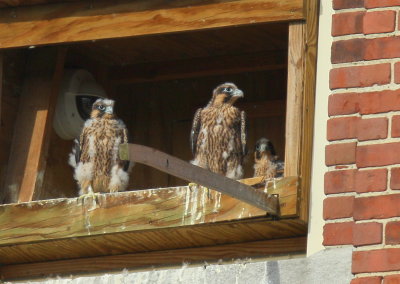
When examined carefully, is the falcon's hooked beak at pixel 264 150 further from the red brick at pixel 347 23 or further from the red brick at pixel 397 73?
the red brick at pixel 397 73

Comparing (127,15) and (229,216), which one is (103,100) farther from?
(229,216)

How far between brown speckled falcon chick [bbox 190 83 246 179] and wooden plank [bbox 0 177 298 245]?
3.70 feet

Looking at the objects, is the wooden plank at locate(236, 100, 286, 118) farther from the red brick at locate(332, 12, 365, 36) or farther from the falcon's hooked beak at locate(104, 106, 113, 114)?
the red brick at locate(332, 12, 365, 36)

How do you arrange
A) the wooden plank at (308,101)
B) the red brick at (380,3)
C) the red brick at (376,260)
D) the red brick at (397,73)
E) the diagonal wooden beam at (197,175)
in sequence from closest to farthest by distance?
1. the diagonal wooden beam at (197,175)
2. the red brick at (376,260)
3. the red brick at (397,73)
4. the red brick at (380,3)
5. the wooden plank at (308,101)

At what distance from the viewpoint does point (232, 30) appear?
29.6 ft

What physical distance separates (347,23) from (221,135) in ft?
4.93

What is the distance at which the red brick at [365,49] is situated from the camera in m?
7.30

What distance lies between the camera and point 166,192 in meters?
7.71

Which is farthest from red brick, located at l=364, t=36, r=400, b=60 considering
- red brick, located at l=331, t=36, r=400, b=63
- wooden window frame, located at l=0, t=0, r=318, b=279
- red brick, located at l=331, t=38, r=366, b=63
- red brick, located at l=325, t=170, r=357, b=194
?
red brick, located at l=325, t=170, r=357, b=194

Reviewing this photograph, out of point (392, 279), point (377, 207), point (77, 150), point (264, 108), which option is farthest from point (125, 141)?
point (392, 279)

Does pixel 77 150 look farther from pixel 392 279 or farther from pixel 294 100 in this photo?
pixel 392 279

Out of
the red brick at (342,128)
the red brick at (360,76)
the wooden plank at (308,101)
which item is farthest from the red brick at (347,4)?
the red brick at (342,128)

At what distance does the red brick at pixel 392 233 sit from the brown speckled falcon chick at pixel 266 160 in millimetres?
2216

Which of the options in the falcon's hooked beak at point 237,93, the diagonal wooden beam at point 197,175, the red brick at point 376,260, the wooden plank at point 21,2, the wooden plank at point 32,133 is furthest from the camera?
the falcon's hooked beak at point 237,93
